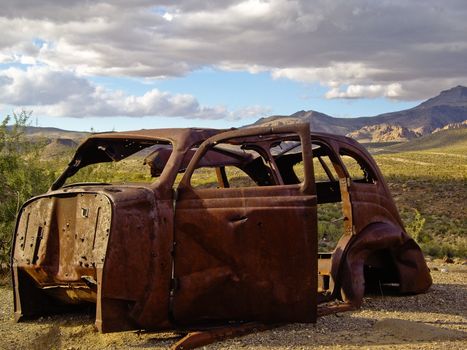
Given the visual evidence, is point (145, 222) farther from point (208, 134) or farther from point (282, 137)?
point (282, 137)

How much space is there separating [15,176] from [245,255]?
643cm

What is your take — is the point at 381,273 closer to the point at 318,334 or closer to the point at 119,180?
the point at 318,334

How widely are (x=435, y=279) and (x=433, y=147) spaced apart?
148 meters

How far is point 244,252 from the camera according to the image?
5.86 m

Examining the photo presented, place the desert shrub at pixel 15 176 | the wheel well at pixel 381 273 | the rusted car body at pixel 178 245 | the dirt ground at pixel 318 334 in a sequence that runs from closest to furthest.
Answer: the rusted car body at pixel 178 245
the dirt ground at pixel 318 334
the wheel well at pixel 381 273
the desert shrub at pixel 15 176

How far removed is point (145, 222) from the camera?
18.0 feet

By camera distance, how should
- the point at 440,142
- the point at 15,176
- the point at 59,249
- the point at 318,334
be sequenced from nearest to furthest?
the point at 59,249 → the point at 318,334 → the point at 15,176 → the point at 440,142

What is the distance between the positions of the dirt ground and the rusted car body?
0.58ft

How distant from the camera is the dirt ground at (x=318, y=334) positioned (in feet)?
18.5

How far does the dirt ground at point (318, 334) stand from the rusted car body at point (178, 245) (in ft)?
0.58

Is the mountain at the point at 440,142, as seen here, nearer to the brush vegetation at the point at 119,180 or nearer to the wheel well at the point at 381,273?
the brush vegetation at the point at 119,180

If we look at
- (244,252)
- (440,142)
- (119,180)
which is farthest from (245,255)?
(440,142)

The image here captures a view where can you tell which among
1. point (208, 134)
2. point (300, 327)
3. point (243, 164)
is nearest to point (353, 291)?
point (300, 327)

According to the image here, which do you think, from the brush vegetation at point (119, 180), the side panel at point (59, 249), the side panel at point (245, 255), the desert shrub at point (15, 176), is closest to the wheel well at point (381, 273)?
the brush vegetation at point (119, 180)
